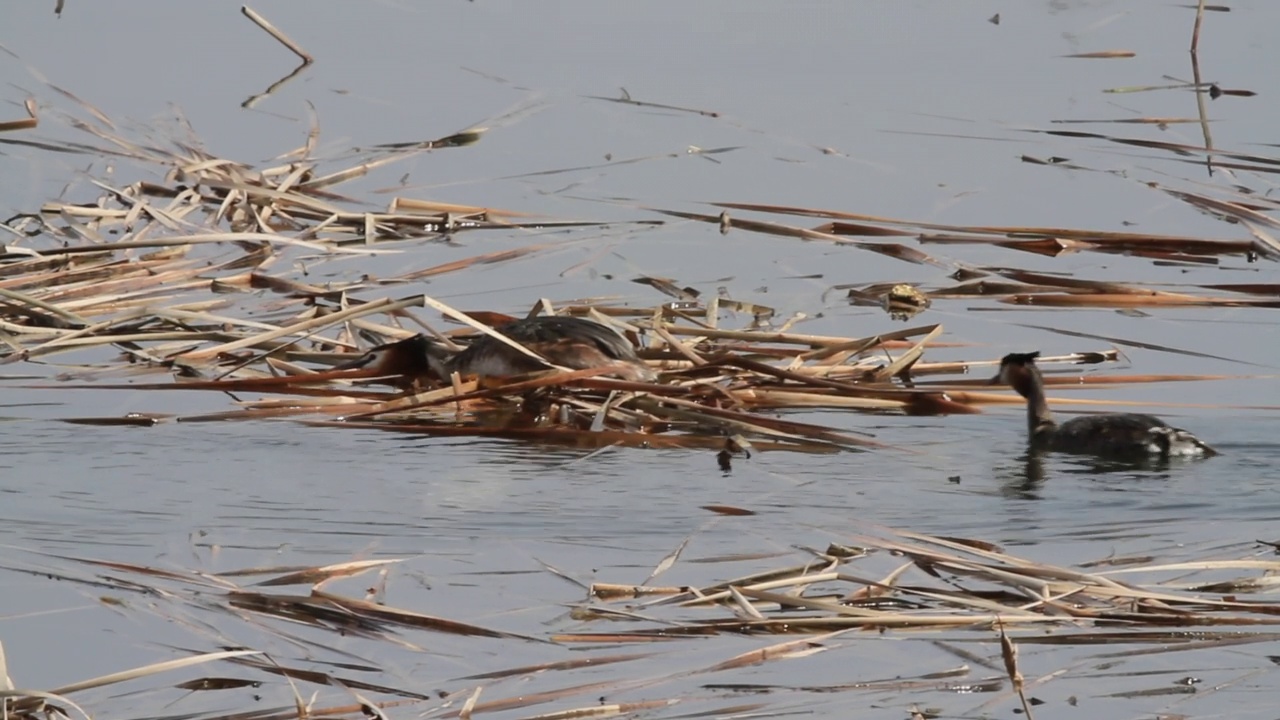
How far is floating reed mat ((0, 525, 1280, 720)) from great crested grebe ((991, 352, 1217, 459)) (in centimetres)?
143

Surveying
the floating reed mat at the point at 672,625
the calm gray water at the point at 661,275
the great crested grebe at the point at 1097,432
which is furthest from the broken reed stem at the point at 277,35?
the floating reed mat at the point at 672,625

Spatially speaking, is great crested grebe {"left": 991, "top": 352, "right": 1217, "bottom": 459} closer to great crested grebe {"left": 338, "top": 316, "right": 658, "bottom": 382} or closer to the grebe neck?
the grebe neck

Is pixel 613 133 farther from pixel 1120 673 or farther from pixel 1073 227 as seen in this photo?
pixel 1120 673

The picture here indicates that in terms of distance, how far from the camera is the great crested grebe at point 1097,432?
696cm

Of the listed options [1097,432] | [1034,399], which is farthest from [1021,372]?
[1097,432]

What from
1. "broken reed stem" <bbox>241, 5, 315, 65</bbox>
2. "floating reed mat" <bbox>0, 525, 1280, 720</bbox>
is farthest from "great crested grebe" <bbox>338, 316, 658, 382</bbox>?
"broken reed stem" <bbox>241, 5, 315, 65</bbox>

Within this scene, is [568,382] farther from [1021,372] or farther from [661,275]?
[661,275]

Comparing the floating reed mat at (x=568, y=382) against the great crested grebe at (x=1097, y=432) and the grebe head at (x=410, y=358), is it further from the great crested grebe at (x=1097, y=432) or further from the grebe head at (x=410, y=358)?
the great crested grebe at (x=1097, y=432)

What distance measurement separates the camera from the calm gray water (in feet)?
17.1

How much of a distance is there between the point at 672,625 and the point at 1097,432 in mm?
2669

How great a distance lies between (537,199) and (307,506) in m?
4.50

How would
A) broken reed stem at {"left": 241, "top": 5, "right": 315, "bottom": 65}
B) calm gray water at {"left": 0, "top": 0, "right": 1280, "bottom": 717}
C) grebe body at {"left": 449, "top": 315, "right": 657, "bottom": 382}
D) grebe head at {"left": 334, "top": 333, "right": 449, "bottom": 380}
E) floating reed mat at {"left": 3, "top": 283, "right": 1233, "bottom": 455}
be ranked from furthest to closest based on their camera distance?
1. broken reed stem at {"left": 241, "top": 5, "right": 315, "bottom": 65}
2. grebe head at {"left": 334, "top": 333, "right": 449, "bottom": 380}
3. grebe body at {"left": 449, "top": 315, "right": 657, "bottom": 382}
4. floating reed mat at {"left": 3, "top": 283, "right": 1233, "bottom": 455}
5. calm gray water at {"left": 0, "top": 0, "right": 1280, "bottom": 717}

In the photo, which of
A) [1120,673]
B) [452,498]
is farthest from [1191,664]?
[452,498]

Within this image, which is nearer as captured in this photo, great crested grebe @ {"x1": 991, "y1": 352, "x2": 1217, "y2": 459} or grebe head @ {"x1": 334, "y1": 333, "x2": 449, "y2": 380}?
great crested grebe @ {"x1": 991, "y1": 352, "x2": 1217, "y2": 459}
